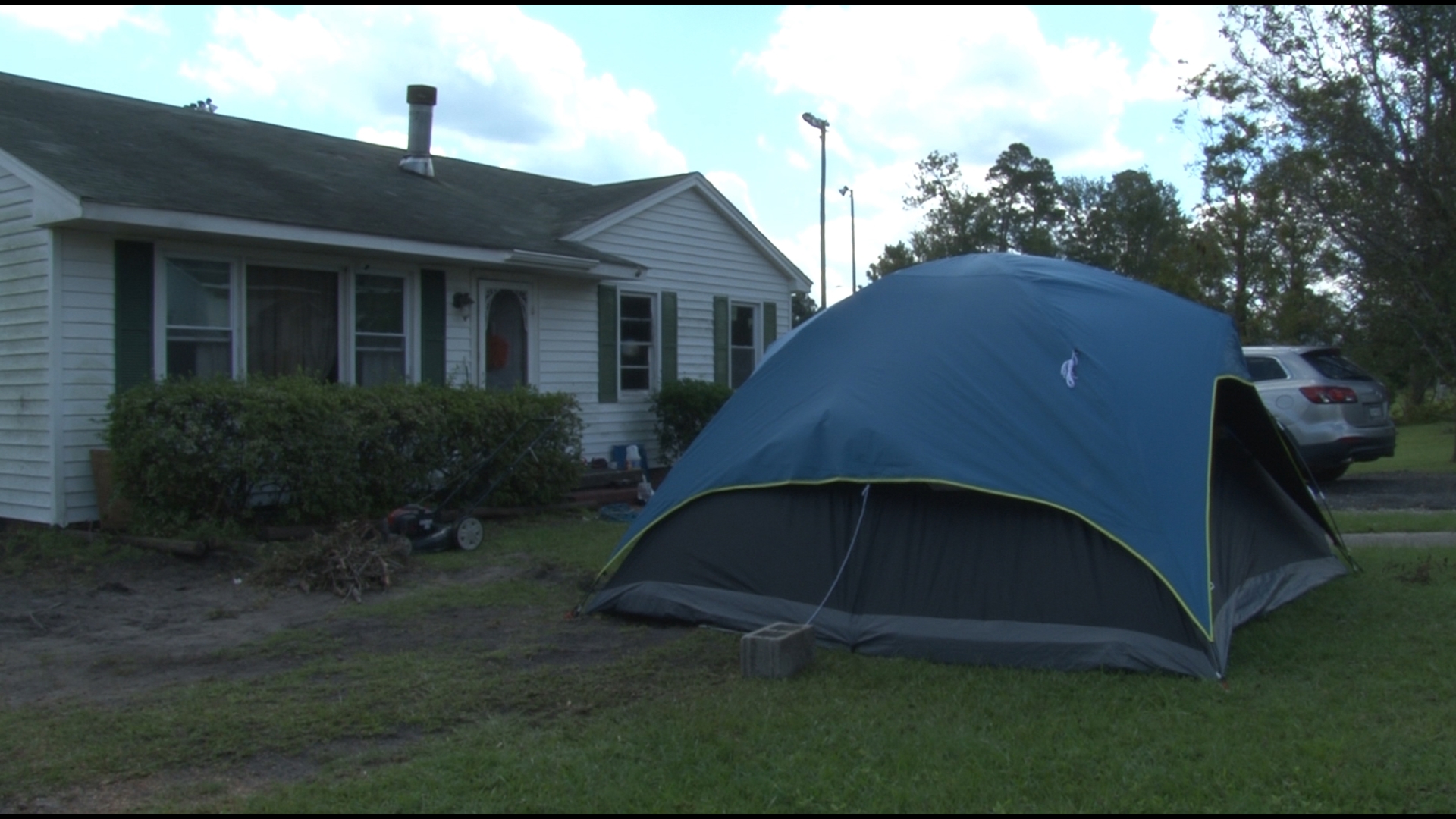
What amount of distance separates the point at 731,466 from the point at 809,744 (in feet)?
7.31

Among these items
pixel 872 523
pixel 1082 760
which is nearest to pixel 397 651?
pixel 872 523

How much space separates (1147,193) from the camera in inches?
2021

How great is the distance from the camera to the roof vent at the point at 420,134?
14.5 m

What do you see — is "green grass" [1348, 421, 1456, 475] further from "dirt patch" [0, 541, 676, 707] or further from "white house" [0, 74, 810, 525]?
"dirt patch" [0, 541, 676, 707]

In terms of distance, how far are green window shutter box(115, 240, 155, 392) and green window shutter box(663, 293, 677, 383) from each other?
20.8 feet

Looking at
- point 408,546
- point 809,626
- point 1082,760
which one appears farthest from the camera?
point 408,546

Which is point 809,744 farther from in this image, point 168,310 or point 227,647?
point 168,310

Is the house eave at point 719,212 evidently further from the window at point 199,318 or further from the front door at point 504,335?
the window at point 199,318

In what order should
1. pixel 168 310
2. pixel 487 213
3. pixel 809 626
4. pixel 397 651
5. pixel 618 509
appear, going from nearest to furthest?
pixel 809 626 → pixel 397 651 → pixel 168 310 → pixel 618 509 → pixel 487 213

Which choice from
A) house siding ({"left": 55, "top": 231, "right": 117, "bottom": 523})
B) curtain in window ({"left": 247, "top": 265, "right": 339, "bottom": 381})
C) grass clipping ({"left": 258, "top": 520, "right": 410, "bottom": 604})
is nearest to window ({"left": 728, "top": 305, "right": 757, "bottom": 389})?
curtain in window ({"left": 247, "top": 265, "right": 339, "bottom": 381})

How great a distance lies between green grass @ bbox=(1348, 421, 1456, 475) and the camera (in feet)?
53.9

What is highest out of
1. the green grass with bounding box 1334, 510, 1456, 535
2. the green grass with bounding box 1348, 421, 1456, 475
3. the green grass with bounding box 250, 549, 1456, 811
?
the green grass with bounding box 1348, 421, 1456, 475

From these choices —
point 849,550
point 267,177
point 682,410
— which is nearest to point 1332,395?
point 682,410

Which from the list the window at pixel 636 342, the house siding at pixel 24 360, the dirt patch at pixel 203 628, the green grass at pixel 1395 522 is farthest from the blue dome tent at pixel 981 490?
the window at pixel 636 342
